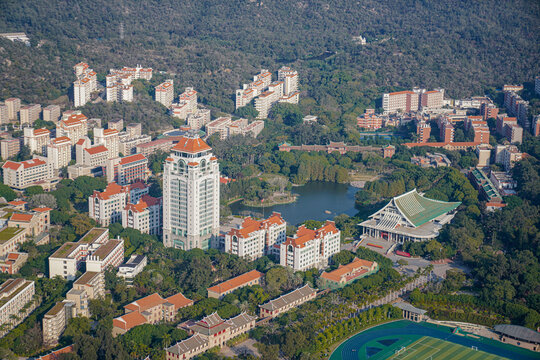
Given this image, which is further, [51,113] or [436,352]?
[51,113]

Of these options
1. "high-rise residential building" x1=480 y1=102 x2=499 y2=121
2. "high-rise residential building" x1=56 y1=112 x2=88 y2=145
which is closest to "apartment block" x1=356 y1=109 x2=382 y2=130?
"high-rise residential building" x1=480 y1=102 x2=499 y2=121

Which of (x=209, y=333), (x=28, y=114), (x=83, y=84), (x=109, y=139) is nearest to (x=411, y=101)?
(x=83, y=84)

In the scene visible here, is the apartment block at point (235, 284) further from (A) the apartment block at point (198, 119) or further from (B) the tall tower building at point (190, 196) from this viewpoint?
(A) the apartment block at point (198, 119)

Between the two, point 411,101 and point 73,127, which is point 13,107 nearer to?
point 73,127

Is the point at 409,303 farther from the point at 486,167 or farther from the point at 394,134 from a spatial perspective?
the point at 394,134

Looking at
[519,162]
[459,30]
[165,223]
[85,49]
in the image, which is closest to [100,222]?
[165,223]

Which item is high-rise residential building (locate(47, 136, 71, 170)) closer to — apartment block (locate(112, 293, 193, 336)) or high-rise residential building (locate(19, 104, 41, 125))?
high-rise residential building (locate(19, 104, 41, 125))
